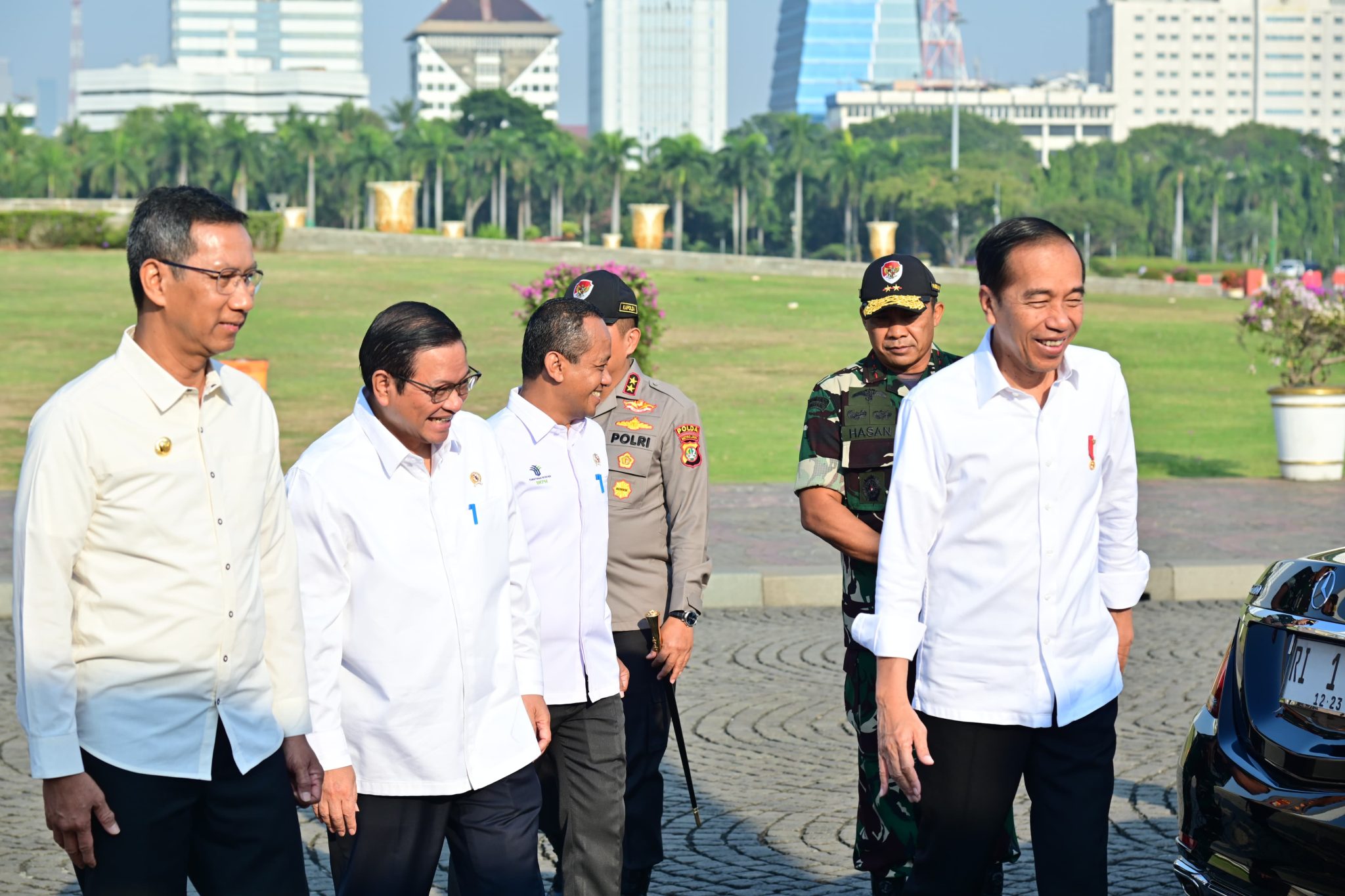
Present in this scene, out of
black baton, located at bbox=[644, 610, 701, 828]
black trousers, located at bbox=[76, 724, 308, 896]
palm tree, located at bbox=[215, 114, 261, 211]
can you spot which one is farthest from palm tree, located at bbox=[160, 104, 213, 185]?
black trousers, located at bbox=[76, 724, 308, 896]

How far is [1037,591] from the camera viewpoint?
345 cm

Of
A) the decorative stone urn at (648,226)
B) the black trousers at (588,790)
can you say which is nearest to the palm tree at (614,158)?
the decorative stone urn at (648,226)

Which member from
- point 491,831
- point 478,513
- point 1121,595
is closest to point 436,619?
point 478,513

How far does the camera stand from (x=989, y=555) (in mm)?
3457

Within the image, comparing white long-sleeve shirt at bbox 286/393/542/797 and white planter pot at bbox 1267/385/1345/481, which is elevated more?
white long-sleeve shirt at bbox 286/393/542/797

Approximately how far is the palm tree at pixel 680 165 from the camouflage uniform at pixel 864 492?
88589mm

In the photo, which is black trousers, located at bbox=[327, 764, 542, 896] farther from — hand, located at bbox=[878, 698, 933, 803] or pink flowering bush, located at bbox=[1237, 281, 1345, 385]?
pink flowering bush, located at bbox=[1237, 281, 1345, 385]

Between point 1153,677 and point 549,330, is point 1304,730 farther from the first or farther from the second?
point 1153,677

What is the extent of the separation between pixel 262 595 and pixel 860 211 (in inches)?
3815

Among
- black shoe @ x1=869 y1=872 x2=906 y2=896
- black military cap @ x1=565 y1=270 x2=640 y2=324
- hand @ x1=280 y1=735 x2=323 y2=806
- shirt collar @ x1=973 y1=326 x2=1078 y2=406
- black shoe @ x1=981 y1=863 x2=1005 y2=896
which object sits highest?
black military cap @ x1=565 y1=270 x2=640 y2=324

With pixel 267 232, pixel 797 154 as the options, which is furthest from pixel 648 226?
pixel 797 154

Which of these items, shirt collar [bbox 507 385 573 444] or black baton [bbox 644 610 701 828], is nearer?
shirt collar [bbox 507 385 573 444]

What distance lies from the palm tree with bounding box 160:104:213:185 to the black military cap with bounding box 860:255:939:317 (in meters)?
89.2

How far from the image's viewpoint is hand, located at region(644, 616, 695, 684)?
4.70m
